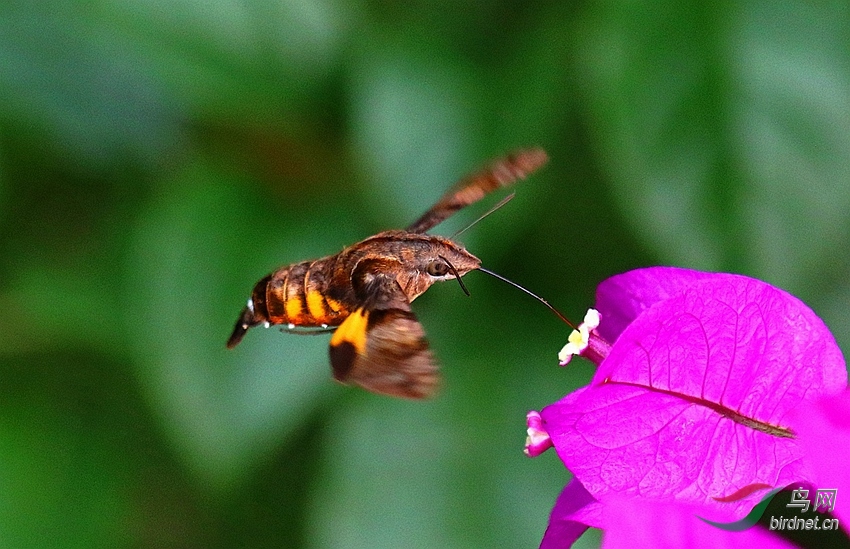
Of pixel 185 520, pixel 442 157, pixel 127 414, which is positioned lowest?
pixel 185 520

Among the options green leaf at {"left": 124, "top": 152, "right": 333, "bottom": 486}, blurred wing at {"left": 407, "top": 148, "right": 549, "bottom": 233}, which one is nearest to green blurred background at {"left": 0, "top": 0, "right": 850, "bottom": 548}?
green leaf at {"left": 124, "top": 152, "right": 333, "bottom": 486}

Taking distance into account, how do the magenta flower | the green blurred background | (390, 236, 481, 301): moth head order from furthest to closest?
the green blurred background → (390, 236, 481, 301): moth head → the magenta flower

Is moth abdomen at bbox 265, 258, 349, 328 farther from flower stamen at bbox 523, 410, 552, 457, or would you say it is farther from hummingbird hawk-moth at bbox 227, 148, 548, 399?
flower stamen at bbox 523, 410, 552, 457

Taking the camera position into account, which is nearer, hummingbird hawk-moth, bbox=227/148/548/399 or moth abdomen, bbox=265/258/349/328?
hummingbird hawk-moth, bbox=227/148/548/399

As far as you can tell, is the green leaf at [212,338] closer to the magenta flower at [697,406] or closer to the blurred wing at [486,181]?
the blurred wing at [486,181]

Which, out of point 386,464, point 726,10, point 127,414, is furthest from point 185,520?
point 726,10

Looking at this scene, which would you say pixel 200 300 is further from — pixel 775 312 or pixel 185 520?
pixel 775 312

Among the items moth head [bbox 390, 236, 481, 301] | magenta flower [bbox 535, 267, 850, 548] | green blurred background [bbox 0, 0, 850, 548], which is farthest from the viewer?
green blurred background [bbox 0, 0, 850, 548]
